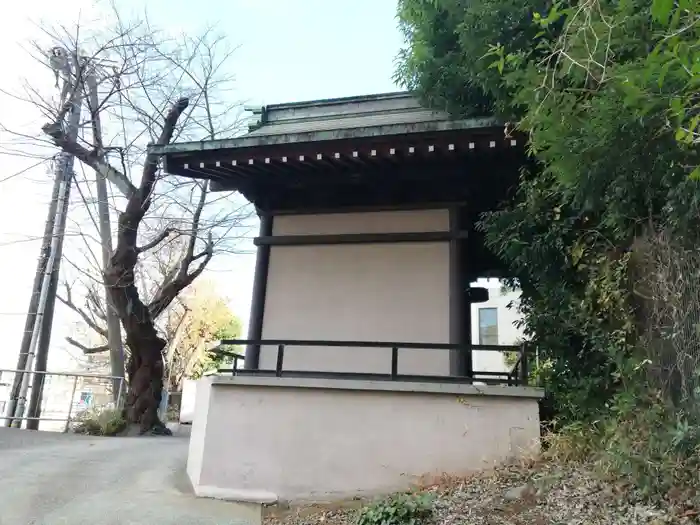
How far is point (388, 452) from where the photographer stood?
4.63 metres

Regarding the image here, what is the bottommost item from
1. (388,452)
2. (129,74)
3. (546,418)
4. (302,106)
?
(388,452)

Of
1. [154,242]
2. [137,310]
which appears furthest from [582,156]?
[137,310]

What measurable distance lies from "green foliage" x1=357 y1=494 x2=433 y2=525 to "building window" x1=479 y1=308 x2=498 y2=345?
16075 mm

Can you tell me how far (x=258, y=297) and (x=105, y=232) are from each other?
15.4 feet

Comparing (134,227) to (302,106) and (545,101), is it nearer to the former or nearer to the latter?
(302,106)

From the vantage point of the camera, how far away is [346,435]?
4.73 meters

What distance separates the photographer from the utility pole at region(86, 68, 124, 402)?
Result: 8484 millimetres

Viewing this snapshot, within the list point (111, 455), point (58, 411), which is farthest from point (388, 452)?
point (58, 411)

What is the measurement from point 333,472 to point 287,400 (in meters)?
0.76

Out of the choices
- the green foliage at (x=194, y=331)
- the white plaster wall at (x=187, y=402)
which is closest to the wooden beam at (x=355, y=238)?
the white plaster wall at (x=187, y=402)

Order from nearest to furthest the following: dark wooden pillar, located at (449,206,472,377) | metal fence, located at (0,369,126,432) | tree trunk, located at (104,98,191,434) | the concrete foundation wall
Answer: the concrete foundation wall → dark wooden pillar, located at (449,206,472,377) → tree trunk, located at (104,98,191,434) → metal fence, located at (0,369,126,432)

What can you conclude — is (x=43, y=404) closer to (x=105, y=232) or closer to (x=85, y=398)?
(x=85, y=398)

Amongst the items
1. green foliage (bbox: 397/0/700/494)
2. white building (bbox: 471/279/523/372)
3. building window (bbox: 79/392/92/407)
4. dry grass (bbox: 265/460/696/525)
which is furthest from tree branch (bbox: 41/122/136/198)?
white building (bbox: 471/279/523/372)

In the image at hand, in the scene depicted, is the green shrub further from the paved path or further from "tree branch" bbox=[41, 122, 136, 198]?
"tree branch" bbox=[41, 122, 136, 198]
